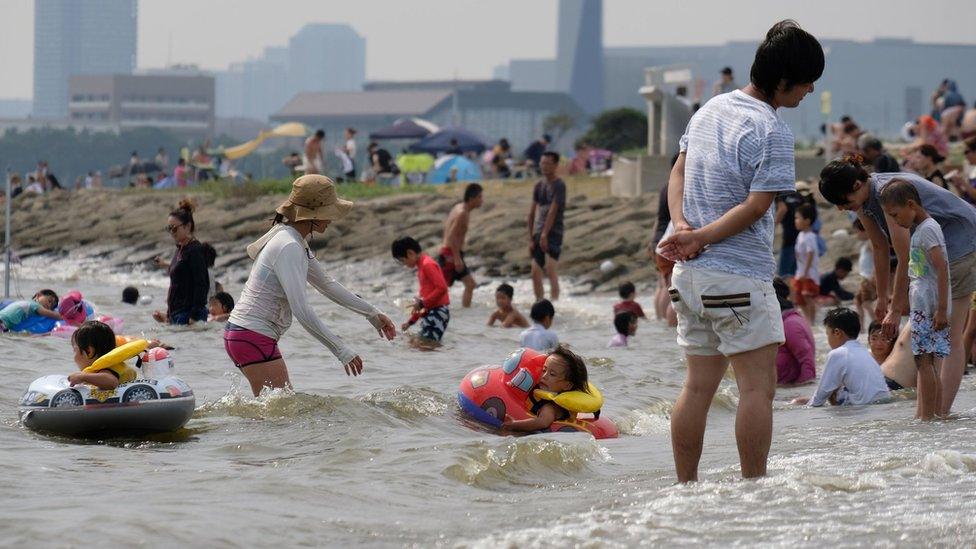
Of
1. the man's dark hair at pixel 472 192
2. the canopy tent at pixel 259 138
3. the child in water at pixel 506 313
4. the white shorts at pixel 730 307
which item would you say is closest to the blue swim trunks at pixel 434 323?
the child in water at pixel 506 313

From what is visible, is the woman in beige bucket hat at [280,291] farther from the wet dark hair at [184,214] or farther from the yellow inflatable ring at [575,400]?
the wet dark hair at [184,214]

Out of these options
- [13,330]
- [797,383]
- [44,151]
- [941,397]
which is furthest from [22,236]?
[44,151]

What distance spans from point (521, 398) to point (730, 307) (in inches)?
132

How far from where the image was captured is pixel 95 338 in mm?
8250

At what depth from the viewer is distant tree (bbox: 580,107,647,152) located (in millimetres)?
53375

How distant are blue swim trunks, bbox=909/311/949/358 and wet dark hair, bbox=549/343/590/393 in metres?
1.89

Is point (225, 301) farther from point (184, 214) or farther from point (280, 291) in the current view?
Answer: point (280, 291)

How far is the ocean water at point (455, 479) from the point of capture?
17.9 ft

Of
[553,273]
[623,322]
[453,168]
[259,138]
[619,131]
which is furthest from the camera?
[619,131]

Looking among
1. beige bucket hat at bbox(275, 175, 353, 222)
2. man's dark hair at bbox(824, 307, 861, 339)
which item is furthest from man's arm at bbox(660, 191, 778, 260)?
man's dark hair at bbox(824, 307, 861, 339)

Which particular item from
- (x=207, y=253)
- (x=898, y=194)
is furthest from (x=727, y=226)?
(x=207, y=253)

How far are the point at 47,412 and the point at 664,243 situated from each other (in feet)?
12.9

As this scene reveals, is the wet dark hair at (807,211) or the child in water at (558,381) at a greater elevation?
the wet dark hair at (807,211)

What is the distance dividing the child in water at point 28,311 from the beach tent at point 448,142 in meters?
31.4
